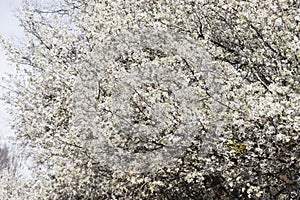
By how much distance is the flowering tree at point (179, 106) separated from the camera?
4496 mm

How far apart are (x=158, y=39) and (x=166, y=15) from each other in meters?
0.34

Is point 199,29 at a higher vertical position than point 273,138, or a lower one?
higher

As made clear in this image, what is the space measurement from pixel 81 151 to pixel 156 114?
163 cm

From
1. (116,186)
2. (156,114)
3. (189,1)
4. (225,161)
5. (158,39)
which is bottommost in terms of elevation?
(116,186)

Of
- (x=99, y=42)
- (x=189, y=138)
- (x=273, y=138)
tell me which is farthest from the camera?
(x=99, y=42)

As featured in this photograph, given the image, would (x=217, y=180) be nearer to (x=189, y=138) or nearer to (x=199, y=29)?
(x=189, y=138)

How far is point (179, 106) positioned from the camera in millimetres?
4824

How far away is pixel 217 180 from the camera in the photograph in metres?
5.96

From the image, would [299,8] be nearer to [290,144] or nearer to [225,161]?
[290,144]

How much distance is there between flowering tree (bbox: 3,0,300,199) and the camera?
4.50 meters

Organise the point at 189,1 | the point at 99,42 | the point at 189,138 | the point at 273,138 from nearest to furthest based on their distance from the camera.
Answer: the point at 273,138 < the point at 189,138 < the point at 189,1 < the point at 99,42

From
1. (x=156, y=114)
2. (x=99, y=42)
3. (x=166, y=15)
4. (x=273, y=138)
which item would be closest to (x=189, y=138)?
(x=156, y=114)

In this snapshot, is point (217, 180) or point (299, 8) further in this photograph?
point (217, 180)

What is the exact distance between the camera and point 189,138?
4738 millimetres
